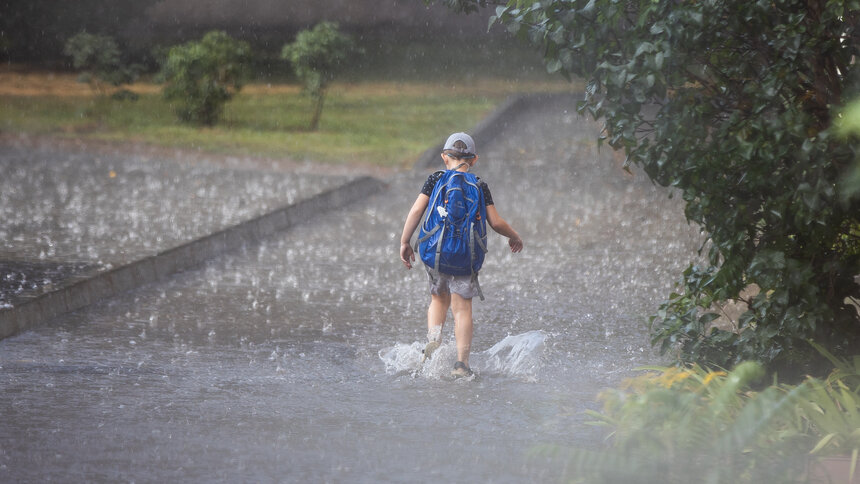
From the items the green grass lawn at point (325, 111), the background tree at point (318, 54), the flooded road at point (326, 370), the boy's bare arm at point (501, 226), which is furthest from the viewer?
the background tree at point (318, 54)

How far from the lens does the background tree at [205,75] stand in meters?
26.6

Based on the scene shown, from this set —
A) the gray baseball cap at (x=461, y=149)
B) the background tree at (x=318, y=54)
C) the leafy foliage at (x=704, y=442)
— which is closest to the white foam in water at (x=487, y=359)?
the gray baseball cap at (x=461, y=149)

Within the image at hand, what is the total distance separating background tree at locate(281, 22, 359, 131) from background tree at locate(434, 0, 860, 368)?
2240 cm

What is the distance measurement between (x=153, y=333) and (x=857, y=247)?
4291 mm

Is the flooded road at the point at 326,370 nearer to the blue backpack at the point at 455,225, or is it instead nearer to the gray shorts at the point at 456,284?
the gray shorts at the point at 456,284

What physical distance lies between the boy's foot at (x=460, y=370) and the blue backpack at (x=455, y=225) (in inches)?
19.4

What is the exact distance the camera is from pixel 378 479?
457cm

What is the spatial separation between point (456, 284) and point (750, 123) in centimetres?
193

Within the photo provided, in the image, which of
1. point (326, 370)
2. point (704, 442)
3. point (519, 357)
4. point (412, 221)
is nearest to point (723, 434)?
point (704, 442)

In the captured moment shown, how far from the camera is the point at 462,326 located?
634 cm

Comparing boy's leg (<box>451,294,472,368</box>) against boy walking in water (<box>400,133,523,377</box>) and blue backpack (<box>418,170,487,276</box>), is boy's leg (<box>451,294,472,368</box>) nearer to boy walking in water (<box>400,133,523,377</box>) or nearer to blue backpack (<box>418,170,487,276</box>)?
boy walking in water (<box>400,133,523,377</box>)

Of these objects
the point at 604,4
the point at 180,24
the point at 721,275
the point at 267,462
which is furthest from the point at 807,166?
the point at 180,24

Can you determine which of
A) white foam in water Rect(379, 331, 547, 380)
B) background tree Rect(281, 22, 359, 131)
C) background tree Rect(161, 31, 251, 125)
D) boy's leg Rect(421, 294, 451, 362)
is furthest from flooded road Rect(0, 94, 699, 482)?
background tree Rect(281, 22, 359, 131)

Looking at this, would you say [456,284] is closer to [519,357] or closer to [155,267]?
[519,357]
